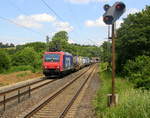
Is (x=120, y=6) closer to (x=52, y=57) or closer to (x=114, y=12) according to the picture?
(x=114, y=12)

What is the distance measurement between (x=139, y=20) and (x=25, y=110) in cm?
2202

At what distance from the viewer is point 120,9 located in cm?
1012

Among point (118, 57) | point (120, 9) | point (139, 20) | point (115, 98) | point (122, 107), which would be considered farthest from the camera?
point (118, 57)

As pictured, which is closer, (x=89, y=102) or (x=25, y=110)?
(x=25, y=110)

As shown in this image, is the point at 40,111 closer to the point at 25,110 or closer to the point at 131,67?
the point at 25,110

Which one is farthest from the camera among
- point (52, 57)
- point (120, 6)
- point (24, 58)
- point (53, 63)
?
point (24, 58)

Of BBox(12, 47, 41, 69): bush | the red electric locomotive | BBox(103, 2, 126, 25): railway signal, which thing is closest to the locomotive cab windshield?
the red electric locomotive

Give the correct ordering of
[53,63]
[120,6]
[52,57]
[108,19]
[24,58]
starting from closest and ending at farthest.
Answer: [120,6] → [108,19] → [53,63] → [52,57] → [24,58]

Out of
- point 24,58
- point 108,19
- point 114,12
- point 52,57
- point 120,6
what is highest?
point 120,6

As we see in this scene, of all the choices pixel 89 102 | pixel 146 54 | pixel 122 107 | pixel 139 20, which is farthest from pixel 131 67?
pixel 122 107

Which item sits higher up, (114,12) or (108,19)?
(114,12)

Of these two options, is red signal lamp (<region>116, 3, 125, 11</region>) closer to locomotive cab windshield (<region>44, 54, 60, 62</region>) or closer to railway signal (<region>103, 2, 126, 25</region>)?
railway signal (<region>103, 2, 126, 25</region>)

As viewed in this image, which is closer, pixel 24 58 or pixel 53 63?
pixel 53 63

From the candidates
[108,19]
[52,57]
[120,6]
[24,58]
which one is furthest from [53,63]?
[24,58]
